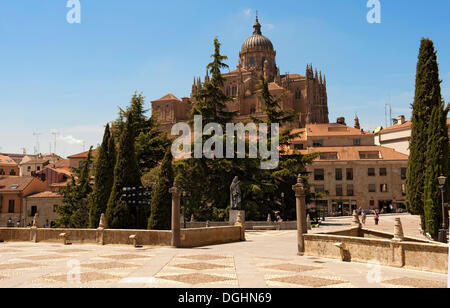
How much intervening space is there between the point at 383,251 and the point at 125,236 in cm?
1098

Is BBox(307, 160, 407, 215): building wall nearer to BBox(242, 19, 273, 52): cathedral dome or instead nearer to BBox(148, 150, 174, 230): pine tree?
BBox(148, 150, 174, 230): pine tree

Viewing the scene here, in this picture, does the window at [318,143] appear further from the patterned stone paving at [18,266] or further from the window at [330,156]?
the patterned stone paving at [18,266]

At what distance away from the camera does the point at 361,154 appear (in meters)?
56.8

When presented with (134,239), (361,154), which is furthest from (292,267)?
(361,154)

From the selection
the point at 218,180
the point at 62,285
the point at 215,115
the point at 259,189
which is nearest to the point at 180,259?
the point at 62,285

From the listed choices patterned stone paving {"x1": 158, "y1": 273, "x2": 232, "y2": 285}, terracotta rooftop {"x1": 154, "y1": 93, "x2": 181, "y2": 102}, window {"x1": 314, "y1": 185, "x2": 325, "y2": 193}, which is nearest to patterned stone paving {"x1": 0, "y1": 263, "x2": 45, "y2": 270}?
patterned stone paving {"x1": 158, "y1": 273, "x2": 232, "y2": 285}

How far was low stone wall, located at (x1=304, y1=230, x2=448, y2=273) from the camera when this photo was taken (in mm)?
10375

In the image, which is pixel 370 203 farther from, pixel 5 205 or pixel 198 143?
pixel 5 205

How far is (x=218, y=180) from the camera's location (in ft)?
107

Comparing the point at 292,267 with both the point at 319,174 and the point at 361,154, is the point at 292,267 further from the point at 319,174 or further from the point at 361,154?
the point at 361,154

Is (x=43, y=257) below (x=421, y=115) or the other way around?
below

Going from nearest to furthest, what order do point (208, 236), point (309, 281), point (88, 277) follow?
point (309, 281) → point (88, 277) → point (208, 236)

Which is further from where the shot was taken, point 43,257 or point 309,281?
point 43,257

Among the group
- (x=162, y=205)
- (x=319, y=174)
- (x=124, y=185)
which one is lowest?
(x=162, y=205)
